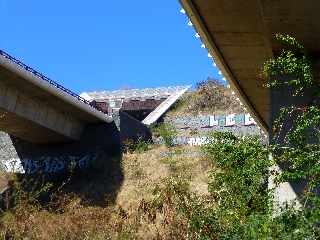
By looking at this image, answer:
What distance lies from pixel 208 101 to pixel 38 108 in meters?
30.6

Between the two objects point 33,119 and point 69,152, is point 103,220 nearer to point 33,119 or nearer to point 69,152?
point 33,119

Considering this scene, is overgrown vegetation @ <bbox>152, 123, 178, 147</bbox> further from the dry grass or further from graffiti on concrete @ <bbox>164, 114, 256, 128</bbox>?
the dry grass

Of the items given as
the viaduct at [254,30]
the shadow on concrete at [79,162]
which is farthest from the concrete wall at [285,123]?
the shadow on concrete at [79,162]

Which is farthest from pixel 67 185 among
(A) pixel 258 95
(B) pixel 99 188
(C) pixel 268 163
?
(C) pixel 268 163

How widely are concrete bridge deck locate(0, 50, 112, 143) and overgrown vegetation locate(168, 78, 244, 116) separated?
805 inches

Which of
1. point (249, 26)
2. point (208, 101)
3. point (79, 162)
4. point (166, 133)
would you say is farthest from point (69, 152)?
point (249, 26)

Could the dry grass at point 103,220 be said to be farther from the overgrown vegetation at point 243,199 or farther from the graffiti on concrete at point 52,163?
the graffiti on concrete at point 52,163

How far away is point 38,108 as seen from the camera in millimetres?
39844

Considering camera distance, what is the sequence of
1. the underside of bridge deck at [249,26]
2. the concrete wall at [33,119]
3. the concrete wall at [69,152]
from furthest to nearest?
the concrete wall at [69,152] < the concrete wall at [33,119] < the underside of bridge deck at [249,26]

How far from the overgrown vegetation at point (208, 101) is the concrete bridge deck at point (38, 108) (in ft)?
67.1

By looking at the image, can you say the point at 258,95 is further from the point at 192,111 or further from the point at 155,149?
the point at 192,111

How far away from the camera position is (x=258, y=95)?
24.8 meters

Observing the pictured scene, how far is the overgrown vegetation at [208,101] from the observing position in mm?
64625

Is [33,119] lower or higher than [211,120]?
lower
